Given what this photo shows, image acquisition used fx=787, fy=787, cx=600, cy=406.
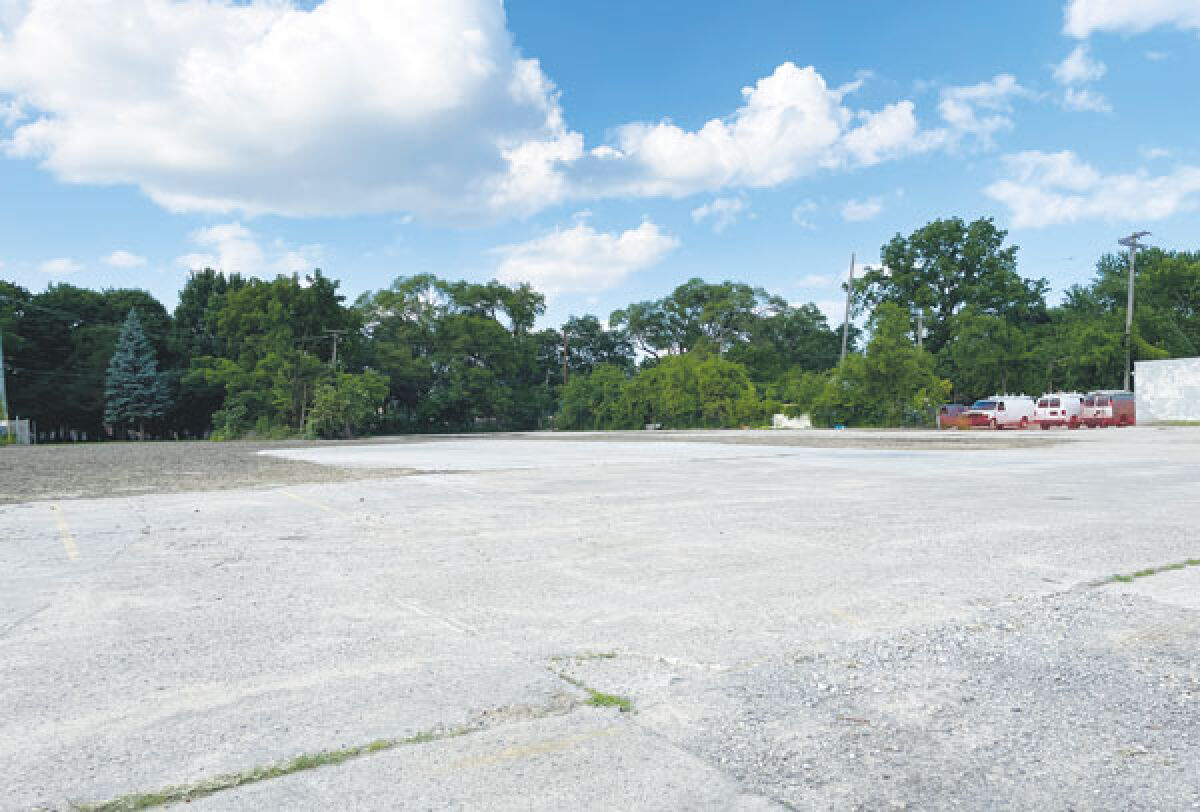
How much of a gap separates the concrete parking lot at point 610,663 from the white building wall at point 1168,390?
38283 mm

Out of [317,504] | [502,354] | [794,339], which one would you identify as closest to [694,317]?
[794,339]

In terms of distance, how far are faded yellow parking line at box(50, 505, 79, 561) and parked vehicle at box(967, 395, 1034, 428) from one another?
41.5 meters

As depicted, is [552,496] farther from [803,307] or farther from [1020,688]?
[803,307]

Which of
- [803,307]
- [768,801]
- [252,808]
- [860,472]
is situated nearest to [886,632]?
[768,801]

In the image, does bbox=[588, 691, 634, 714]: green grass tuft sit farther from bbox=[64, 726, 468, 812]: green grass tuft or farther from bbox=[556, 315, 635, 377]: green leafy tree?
bbox=[556, 315, 635, 377]: green leafy tree

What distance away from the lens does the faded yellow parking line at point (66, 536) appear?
7125 millimetres

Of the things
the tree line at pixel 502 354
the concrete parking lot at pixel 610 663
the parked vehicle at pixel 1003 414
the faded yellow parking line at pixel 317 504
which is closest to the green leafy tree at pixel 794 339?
the tree line at pixel 502 354

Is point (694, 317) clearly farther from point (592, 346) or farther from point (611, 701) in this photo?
point (611, 701)

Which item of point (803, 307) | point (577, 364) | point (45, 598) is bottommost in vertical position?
point (45, 598)

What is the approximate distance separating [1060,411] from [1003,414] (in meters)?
2.88

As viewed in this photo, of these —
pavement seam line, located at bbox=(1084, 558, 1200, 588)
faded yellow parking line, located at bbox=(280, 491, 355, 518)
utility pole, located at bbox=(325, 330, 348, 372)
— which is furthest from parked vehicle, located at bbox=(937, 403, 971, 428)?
pavement seam line, located at bbox=(1084, 558, 1200, 588)

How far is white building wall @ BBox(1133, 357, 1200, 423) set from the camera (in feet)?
128

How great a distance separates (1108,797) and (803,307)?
82.7 m

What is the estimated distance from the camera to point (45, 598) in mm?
5375
